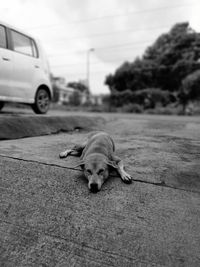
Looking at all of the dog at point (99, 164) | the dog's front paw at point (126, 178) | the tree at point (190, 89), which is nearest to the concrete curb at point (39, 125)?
the dog at point (99, 164)

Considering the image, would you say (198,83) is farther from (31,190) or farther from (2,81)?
(31,190)

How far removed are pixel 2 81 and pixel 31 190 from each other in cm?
Answer: 369

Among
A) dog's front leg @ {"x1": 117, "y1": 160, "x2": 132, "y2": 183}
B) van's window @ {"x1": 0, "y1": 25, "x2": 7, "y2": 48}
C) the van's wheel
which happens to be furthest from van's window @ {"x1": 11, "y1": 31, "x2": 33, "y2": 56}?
dog's front leg @ {"x1": 117, "y1": 160, "x2": 132, "y2": 183}

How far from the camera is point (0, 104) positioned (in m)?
6.95

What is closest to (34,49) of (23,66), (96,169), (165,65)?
(23,66)

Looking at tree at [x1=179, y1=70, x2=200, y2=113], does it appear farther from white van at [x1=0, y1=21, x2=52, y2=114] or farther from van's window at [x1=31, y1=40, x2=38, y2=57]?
van's window at [x1=31, y1=40, x2=38, y2=57]

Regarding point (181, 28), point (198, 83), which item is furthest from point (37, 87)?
point (181, 28)

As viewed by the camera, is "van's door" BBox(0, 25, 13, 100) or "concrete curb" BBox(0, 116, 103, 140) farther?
"van's door" BBox(0, 25, 13, 100)

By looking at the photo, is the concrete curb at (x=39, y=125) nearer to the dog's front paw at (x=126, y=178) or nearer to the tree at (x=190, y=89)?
the dog's front paw at (x=126, y=178)

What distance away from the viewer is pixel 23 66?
5977 mm

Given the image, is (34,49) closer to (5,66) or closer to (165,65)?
(5,66)

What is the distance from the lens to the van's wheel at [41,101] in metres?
6.68

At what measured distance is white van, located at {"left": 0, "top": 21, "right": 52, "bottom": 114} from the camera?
5.55 m

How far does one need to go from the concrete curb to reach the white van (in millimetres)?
1068
